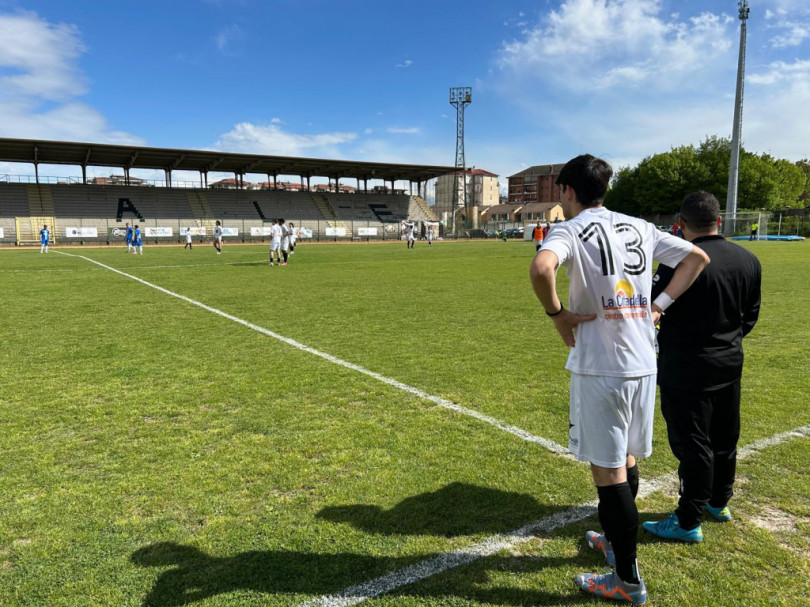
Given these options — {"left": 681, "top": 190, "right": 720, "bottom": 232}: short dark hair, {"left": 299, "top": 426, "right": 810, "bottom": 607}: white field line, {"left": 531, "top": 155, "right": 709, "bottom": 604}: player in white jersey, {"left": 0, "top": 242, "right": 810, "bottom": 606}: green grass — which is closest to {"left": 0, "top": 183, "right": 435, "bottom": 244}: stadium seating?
{"left": 0, "top": 242, "right": 810, "bottom": 606}: green grass

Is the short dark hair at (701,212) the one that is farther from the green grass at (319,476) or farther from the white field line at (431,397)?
the white field line at (431,397)

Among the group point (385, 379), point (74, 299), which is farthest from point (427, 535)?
point (74, 299)

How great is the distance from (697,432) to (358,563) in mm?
1969

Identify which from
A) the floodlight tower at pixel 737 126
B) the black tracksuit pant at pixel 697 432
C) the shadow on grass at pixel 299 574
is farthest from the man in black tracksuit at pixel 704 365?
the floodlight tower at pixel 737 126

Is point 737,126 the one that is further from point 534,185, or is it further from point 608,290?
point 534,185

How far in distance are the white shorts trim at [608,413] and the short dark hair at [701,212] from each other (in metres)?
1.12

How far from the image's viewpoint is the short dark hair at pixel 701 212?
3.04 meters

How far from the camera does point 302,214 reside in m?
62.8

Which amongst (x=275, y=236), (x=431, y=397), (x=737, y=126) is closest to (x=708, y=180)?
(x=737, y=126)

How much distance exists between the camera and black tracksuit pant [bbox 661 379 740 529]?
288 cm

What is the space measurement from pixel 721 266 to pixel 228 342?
657 centimetres

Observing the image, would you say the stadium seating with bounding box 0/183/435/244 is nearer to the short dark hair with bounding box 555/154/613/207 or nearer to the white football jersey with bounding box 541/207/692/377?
the short dark hair with bounding box 555/154/613/207

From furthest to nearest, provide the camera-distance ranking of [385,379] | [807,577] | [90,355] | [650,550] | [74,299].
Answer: [74,299] → [90,355] → [385,379] → [650,550] → [807,577]

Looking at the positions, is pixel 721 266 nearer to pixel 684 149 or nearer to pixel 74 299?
pixel 74 299
